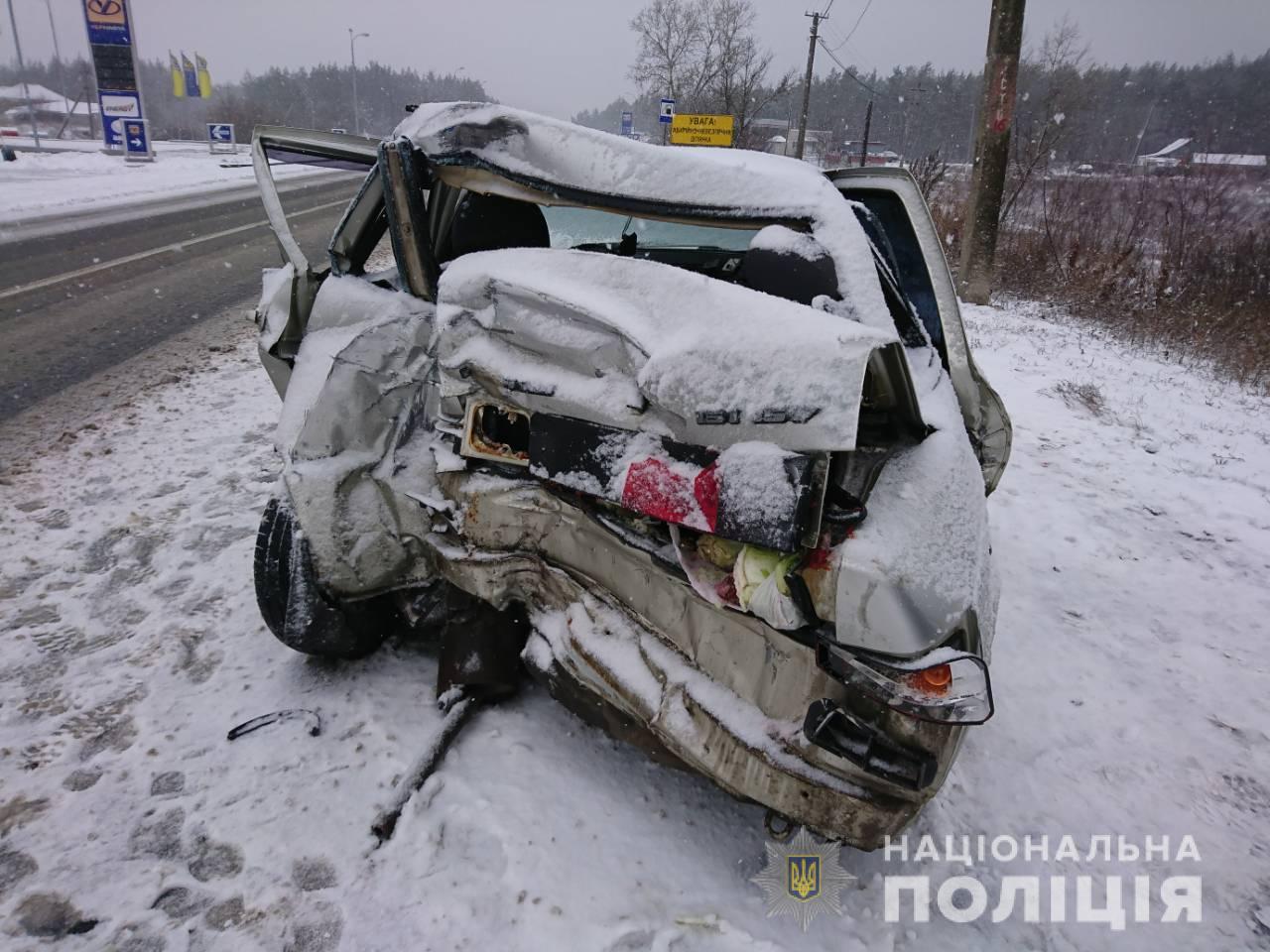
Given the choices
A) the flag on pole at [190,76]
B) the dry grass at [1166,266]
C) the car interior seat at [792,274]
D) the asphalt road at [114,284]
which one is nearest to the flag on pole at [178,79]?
the flag on pole at [190,76]

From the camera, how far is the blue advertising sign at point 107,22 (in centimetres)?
2311

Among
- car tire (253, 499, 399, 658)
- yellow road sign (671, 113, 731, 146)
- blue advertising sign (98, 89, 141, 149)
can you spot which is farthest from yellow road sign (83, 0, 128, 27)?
car tire (253, 499, 399, 658)

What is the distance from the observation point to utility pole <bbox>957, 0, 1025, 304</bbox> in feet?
27.7

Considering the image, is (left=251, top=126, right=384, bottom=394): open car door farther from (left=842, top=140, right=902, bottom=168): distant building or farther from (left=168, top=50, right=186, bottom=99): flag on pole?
(left=168, top=50, right=186, bottom=99): flag on pole

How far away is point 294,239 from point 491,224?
79cm

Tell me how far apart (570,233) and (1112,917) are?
2875 millimetres

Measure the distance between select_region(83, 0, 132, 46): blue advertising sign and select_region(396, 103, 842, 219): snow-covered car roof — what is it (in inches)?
1153

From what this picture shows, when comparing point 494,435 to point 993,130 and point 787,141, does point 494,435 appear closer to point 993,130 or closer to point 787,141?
point 993,130

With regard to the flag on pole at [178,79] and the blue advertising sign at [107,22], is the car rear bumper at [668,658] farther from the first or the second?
the flag on pole at [178,79]

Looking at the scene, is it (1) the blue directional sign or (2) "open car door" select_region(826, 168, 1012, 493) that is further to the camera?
(1) the blue directional sign

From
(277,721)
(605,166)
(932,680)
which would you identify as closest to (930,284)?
(605,166)

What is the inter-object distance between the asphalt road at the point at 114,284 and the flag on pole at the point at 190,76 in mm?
27541

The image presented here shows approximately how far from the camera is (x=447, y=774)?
2139 mm

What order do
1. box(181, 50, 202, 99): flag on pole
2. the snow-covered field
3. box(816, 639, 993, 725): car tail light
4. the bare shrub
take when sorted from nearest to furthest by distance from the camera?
box(816, 639, 993, 725): car tail light, the snow-covered field, the bare shrub, box(181, 50, 202, 99): flag on pole
